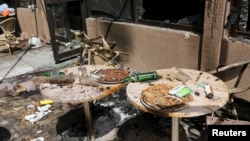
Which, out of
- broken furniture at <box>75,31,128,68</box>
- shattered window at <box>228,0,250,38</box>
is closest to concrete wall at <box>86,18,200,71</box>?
broken furniture at <box>75,31,128,68</box>

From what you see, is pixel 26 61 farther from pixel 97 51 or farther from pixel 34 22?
pixel 97 51

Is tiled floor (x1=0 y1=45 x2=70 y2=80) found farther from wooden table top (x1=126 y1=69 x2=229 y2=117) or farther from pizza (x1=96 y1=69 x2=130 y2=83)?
wooden table top (x1=126 y1=69 x2=229 y2=117)

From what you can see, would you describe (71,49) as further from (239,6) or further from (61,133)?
(239,6)

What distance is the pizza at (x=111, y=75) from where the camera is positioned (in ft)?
9.39

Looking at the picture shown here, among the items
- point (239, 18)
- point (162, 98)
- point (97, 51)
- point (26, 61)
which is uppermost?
point (239, 18)

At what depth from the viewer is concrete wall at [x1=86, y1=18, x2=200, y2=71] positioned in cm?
425

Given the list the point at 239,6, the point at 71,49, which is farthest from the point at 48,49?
the point at 239,6

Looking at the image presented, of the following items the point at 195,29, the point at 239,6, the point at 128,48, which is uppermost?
the point at 239,6

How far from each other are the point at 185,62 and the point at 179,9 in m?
1.95

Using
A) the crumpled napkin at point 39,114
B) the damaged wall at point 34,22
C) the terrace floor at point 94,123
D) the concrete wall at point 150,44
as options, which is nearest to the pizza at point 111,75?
the terrace floor at point 94,123

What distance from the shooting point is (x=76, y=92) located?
8.96 feet

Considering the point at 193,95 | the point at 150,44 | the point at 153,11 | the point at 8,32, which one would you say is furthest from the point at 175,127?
the point at 8,32

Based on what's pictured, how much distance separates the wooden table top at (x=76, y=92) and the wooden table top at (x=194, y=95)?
Result: 272 millimetres

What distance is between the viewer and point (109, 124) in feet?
12.1
